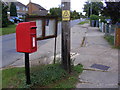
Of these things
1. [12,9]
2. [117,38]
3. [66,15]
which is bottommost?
[117,38]

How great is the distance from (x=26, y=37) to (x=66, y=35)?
1.35m

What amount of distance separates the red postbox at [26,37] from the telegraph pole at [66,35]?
1141 mm

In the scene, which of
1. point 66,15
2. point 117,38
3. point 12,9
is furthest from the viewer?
point 12,9

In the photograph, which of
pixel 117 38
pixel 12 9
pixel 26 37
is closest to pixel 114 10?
pixel 117 38

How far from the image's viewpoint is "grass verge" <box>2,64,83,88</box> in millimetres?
3744

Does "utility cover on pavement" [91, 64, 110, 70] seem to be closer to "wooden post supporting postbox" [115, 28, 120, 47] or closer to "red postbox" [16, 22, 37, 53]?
"red postbox" [16, 22, 37, 53]

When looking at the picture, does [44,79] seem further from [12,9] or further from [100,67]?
[12,9]

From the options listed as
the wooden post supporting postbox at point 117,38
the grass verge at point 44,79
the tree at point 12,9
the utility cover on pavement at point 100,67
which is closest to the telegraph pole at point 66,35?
the grass verge at point 44,79

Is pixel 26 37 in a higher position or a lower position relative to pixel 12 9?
lower

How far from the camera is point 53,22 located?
524cm

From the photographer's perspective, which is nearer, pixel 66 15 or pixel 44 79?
pixel 44 79

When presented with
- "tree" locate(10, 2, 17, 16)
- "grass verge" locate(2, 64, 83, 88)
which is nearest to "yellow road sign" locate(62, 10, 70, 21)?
"grass verge" locate(2, 64, 83, 88)

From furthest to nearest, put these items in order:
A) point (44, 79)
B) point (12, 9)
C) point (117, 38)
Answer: point (12, 9), point (117, 38), point (44, 79)

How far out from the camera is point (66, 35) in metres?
4.42
